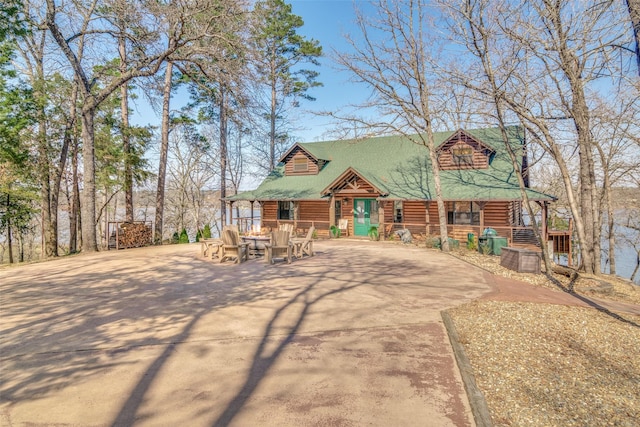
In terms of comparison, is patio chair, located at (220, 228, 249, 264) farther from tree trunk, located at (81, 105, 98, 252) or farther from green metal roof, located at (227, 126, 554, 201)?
green metal roof, located at (227, 126, 554, 201)

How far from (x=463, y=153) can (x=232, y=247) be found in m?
15.0

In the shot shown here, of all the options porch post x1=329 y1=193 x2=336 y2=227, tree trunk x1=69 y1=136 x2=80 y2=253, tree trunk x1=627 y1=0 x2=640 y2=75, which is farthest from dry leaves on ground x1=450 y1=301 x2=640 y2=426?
tree trunk x1=69 y1=136 x2=80 y2=253

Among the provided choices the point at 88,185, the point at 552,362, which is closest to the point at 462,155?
the point at 552,362

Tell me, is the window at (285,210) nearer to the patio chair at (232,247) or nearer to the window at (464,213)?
the window at (464,213)

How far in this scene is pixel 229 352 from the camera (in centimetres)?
436

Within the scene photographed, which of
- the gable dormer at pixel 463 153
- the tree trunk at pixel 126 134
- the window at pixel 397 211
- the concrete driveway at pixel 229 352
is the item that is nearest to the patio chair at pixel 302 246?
the concrete driveway at pixel 229 352

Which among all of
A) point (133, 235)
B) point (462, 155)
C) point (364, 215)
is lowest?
point (133, 235)

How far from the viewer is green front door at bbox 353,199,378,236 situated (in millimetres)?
20391

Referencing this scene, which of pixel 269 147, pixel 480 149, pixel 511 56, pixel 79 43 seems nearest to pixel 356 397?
pixel 511 56

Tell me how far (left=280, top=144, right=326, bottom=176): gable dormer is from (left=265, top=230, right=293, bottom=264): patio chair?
40.0ft

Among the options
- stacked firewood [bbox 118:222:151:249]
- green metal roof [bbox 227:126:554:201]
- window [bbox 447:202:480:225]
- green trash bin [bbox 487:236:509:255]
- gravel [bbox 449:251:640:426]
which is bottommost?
gravel [bbox 449:251:640:426]

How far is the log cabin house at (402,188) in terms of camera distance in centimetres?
1747

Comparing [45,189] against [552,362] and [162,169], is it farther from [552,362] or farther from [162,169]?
[552,362]

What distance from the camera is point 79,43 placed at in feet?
57.2
